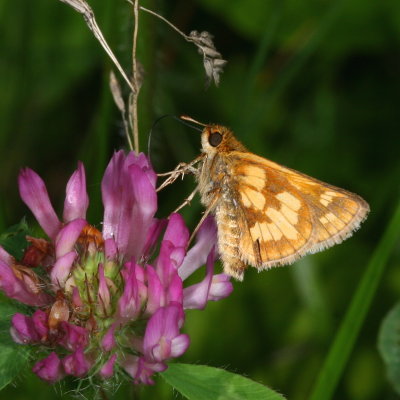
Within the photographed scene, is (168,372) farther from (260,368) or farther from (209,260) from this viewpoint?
(260,368)

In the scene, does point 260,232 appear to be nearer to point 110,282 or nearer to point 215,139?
point 215,139

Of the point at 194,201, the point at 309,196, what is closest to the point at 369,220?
the point at 194,201

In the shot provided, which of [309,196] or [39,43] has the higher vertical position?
[309,196]

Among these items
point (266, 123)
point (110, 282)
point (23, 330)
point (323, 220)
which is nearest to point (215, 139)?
point (323, 220)

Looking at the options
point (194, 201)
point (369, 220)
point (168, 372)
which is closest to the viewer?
point (168, 372)

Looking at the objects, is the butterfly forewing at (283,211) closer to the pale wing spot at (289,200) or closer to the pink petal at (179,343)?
the pale wing spot at (289,200)

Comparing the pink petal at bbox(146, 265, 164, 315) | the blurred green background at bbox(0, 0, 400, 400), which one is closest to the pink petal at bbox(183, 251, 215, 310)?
the pink petal at bbox(146, 265, 164, 315)

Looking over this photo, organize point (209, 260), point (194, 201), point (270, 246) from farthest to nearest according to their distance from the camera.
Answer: point (194, 201)
point (270, 246)
point (209, 260)

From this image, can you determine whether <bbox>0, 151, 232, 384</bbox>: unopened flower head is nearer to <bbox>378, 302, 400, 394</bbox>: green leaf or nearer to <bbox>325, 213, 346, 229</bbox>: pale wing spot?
<bbox>325, 213, 346, 229</bbox>: pale wing spot
